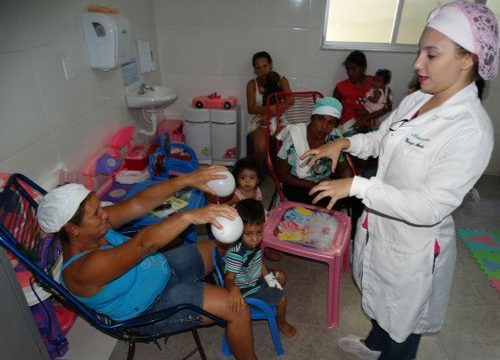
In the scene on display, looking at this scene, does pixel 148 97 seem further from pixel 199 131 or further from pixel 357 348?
pixel 357 348

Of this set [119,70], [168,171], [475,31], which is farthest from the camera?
[119,70]

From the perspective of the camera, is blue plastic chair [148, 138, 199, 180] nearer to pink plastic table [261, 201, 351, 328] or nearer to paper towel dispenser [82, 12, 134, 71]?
paper towel dispenser [82, 12, 134, 71]

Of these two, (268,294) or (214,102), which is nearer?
(268,294)

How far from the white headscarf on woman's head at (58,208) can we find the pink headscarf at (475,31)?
1.37 m

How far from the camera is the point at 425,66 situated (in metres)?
1.14

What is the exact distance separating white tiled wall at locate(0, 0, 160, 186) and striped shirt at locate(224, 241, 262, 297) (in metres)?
1.18

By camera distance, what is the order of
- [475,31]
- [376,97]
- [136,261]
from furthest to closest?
[376,97] < [136,261] < [475,31]

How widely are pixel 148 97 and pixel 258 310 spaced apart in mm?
1987

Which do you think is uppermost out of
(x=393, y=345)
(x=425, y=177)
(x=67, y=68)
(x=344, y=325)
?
(x=67, y=68)

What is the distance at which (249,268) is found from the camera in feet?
5.57

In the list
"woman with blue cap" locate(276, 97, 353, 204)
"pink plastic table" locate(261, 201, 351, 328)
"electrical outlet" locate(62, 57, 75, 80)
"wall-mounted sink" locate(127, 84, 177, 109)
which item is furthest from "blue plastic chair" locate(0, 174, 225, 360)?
"wall-mounted sink" locate(127, 84, 177, 109)

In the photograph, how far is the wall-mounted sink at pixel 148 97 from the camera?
2820 millimetres

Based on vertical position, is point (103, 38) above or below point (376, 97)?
above

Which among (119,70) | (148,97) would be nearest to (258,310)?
(148,97)
